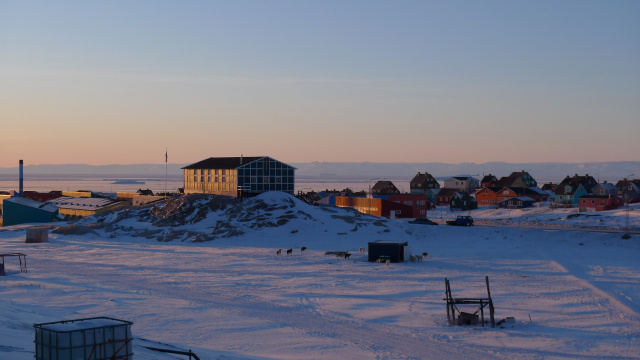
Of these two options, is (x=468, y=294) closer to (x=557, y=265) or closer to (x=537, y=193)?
(x=557, y=265)

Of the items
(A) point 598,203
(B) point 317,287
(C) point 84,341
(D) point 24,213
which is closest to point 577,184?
(A) point 598,203

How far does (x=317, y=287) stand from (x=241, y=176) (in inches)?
1916

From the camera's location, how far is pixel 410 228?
79000 millimetres

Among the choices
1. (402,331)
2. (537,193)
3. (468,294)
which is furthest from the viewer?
(537,193)

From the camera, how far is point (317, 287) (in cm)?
4584

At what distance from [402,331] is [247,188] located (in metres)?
62.1

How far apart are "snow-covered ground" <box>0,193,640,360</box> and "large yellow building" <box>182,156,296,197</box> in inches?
301

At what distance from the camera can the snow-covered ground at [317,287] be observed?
30.5 metres

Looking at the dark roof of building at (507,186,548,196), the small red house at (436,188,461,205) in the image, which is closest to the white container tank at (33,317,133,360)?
the dark roof of building at (507,186,548,196)

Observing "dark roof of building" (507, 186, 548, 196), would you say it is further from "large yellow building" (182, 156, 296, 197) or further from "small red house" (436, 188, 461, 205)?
"large yellow building" (182, 156, 296, 197)

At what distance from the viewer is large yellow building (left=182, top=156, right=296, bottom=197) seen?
92750 mm

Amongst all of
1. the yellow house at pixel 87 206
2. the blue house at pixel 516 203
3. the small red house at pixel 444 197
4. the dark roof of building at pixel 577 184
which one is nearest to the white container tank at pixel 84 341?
the yellow house at pixel 87 206

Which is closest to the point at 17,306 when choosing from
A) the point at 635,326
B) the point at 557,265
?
the point at 635,326

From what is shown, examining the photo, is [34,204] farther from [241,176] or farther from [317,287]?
[317,287]
